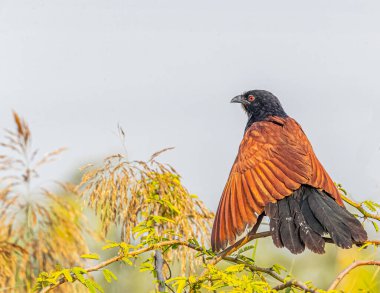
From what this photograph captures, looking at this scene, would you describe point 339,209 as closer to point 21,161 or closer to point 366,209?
point 366,209

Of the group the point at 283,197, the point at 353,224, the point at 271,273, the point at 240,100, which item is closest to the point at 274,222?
the point at 283,197

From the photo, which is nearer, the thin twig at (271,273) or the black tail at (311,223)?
the thin twig at (271,273)

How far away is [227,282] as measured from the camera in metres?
1.92

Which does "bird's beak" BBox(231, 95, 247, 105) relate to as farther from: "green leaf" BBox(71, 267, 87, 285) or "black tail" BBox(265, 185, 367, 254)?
"green leaf" BBox(71, 267, 87, 285)

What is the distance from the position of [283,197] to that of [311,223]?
10.1 inches

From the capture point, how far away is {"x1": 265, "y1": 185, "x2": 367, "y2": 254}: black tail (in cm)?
254

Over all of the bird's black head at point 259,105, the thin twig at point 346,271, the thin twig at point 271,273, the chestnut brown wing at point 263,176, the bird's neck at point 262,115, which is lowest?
the thin twig at point 271,273

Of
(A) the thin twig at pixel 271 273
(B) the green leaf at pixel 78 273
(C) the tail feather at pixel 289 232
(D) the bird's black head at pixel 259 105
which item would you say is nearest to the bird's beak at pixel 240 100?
(D) the bird's black head at pixel 259 105

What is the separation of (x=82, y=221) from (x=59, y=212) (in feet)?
0.44

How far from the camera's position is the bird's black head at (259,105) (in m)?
4.37

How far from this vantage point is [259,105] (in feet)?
14.8

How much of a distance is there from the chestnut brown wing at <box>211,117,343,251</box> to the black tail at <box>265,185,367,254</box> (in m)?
0.07

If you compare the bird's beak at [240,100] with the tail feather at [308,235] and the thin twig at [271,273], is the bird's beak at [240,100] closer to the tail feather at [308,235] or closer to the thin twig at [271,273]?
the tail feather at [308,235]

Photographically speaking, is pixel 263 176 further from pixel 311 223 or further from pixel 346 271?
pixel 346 271
